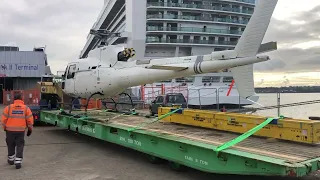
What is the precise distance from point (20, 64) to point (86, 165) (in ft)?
124

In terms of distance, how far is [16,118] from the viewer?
830 cm

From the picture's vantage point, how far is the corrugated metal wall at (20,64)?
41.7 metres

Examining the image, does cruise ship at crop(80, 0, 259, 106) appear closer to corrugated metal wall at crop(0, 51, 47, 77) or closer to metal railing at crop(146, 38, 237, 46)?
metal railing at crop(146, 38, 237, 46)

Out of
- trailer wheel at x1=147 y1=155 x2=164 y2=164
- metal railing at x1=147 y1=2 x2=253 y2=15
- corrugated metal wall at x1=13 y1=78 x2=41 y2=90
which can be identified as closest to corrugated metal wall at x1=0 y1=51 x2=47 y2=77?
corrugated metal wall at x1=13 y1=78 x2=41 y2=90

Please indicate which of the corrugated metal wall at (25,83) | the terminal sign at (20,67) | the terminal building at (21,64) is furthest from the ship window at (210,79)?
the corrugated metal wall at (25,83)

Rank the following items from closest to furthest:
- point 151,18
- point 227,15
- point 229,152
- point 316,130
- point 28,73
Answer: point 229,152 < point 316,130 < point 28,73 < point 151,18 < point 227,15

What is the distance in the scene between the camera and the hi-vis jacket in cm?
826

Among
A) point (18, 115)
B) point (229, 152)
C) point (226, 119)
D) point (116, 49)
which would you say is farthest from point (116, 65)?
point (229, 152)

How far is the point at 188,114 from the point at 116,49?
4569mm

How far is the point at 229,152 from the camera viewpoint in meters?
5.60

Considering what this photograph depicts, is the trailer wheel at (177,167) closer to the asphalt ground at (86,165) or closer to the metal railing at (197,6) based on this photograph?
the asphalt ground at (86,165)

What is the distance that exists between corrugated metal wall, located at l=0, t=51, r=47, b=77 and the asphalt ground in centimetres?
3327

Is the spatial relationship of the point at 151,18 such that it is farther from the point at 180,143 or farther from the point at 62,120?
the point at 180,143

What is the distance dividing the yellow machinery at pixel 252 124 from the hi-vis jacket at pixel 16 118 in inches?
165
